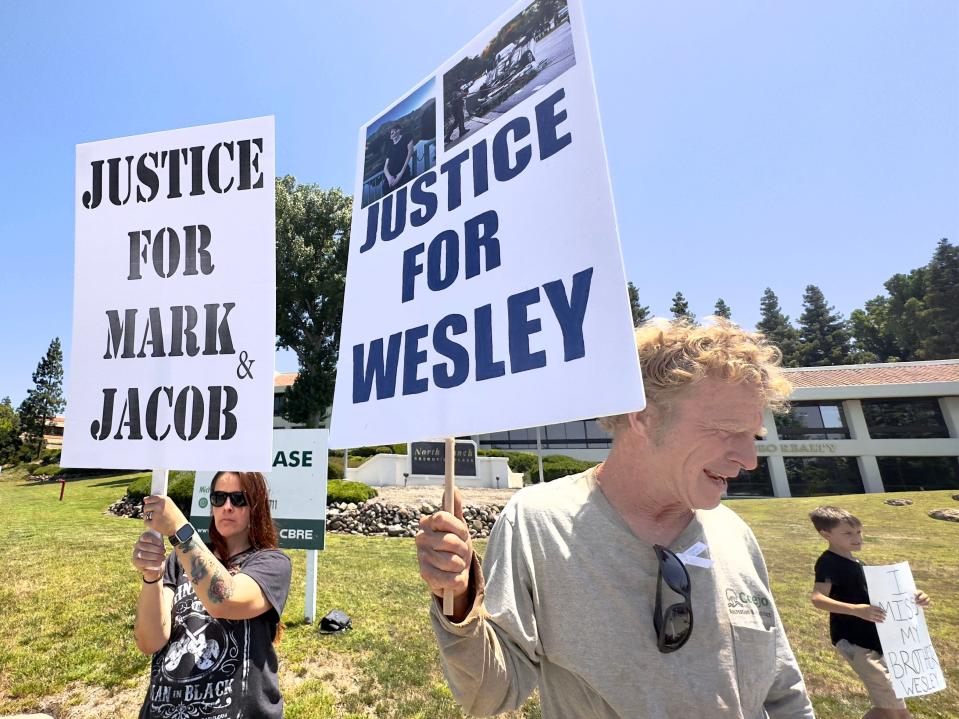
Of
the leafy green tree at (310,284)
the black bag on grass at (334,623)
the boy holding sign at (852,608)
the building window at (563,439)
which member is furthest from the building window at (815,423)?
the black bag on grass at (334,623)

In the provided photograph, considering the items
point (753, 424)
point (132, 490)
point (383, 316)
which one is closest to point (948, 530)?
point (753, 424)

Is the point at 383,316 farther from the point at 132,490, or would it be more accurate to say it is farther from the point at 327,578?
the point at 132,490

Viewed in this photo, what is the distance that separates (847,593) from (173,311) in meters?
4.63

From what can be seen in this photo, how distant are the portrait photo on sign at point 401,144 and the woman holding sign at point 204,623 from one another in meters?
1.43

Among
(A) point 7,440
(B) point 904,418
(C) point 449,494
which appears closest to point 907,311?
(B) point 904,418

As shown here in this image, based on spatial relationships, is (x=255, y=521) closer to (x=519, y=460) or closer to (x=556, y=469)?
(x=556, y=469)

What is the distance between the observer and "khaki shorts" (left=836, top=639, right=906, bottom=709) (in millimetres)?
3174

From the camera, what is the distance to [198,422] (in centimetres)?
188

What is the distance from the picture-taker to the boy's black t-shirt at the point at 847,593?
3352 millimetres

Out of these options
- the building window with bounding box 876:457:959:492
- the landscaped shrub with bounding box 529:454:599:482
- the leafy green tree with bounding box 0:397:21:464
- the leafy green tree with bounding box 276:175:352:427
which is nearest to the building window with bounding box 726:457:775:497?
the building window with bounding box 876:457:959:492

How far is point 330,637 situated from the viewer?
5855mm

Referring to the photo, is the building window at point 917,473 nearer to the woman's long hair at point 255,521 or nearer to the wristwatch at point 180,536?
the woman's long hair at point 255,521

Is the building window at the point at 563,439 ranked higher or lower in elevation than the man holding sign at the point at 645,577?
higher

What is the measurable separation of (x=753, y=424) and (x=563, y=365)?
31.4 inches
